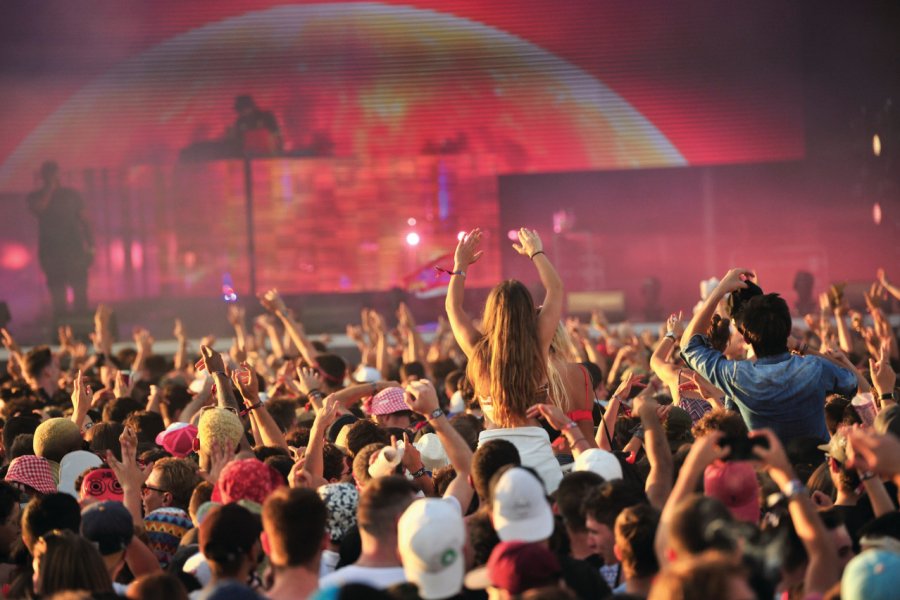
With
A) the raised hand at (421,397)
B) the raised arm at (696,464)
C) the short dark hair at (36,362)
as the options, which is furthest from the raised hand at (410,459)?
the short dark hair at (36,362)

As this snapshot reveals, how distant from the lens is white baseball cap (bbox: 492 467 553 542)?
3041mm

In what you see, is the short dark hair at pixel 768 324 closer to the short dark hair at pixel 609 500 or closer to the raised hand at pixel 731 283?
the raised hand at pixel 731 283

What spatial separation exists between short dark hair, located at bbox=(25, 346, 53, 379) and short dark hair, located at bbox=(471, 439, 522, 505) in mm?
5377

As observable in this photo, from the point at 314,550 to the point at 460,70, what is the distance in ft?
55.0

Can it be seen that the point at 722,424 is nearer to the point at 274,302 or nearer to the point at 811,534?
the point at 811,534

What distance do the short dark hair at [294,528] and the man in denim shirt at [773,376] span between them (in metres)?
1.67

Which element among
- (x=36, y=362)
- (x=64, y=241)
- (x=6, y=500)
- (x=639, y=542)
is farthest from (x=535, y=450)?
(x=64, y=241)

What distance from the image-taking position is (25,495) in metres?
4.76

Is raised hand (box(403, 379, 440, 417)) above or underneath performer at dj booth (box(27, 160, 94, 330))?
underneath

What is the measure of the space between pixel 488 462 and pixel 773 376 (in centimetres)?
114

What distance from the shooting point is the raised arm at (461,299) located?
4.40 metres

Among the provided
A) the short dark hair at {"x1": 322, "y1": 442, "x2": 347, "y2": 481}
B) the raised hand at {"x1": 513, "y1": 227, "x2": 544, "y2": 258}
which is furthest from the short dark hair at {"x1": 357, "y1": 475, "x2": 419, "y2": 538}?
the raised hand at {"x1": 513, "y1": 227, "x2": 544, "y2": 258}

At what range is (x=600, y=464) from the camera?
3.71 metres

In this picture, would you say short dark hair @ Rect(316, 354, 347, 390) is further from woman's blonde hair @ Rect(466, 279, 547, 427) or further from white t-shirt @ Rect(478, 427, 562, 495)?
white t-shirt @ Rect(478, 427, 562, 495)
